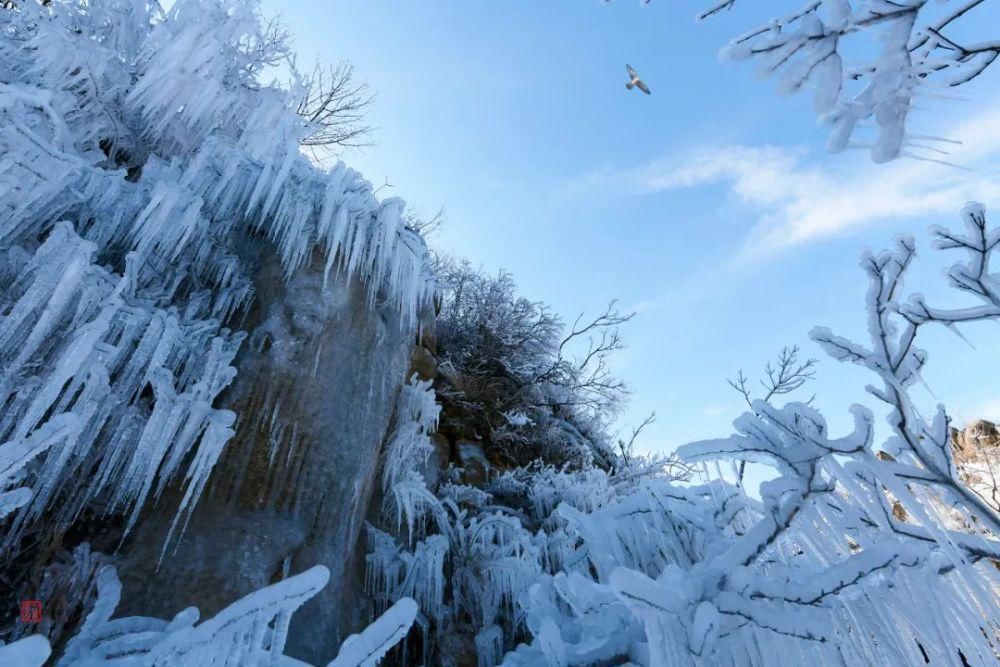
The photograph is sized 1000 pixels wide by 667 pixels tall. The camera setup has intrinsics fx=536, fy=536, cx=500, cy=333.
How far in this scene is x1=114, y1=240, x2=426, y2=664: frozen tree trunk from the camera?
4.16 m

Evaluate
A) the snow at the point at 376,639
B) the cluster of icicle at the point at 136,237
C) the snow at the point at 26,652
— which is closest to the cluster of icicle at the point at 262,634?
the snow at the point at 376,639

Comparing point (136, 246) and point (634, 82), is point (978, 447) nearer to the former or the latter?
point (634, 82)

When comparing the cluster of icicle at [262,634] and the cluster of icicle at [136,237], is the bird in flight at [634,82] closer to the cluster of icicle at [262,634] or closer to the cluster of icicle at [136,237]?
the cluster of icicle at [136,237]

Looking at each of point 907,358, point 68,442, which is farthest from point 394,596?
point 907,358

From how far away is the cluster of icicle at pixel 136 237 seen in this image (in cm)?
392

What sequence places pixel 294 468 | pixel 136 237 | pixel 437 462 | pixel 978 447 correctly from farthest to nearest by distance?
pixel 978 447 → pixel 437 462 → pixel 136 237 → pixel 294 468

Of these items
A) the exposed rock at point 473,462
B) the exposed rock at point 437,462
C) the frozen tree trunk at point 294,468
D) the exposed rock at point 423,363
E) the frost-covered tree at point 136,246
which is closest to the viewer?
the frost-covered tree at point 136,246

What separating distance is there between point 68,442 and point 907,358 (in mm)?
4926

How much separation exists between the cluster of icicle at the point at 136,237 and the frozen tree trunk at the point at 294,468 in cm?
23

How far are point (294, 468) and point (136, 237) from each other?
8.78 ft

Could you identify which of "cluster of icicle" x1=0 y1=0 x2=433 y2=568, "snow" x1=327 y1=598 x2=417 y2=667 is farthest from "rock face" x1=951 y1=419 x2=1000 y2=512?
"snow" x1=327 y1=598 x2=417 y2=667

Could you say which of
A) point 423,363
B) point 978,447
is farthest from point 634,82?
point 978,447

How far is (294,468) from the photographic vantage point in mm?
4879

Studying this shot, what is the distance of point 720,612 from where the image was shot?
6.39 feet
